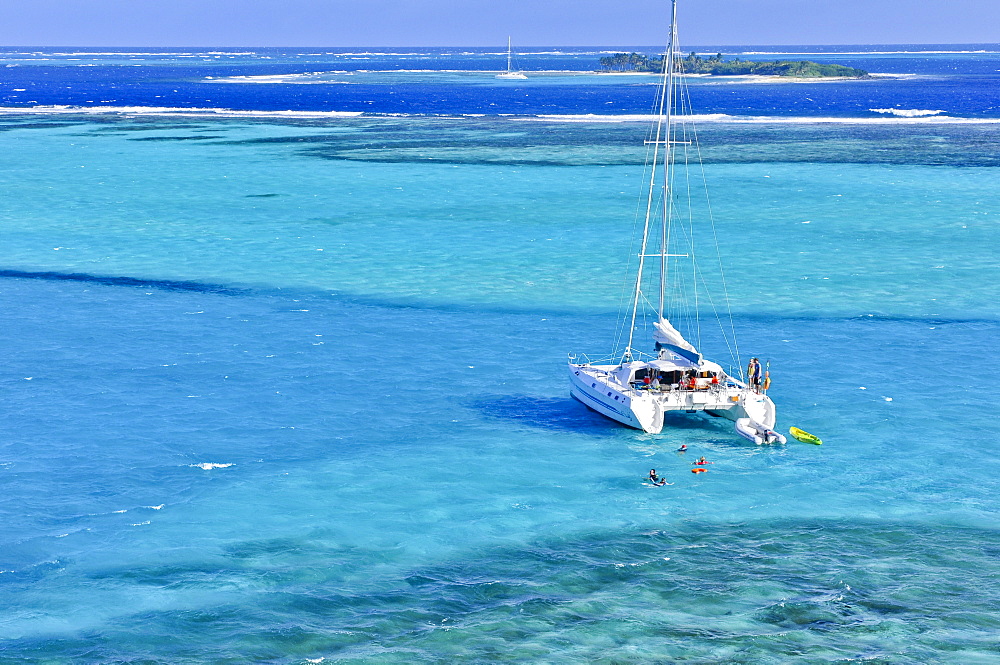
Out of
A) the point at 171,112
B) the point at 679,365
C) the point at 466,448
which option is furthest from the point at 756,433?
the point at 171,112

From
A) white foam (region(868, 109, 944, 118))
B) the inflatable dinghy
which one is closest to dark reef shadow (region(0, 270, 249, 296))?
the inflatable dinghy

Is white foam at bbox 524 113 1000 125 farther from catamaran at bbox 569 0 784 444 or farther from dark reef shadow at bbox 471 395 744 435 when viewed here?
dark reef shadow at bbox 471 395 744 435

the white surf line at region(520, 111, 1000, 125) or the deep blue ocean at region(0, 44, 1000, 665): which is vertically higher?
the white surf line at region(520, 111, 1000, 125)

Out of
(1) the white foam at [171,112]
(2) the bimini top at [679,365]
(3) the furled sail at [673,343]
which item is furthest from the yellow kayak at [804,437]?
(1) the white foam at [171,112]

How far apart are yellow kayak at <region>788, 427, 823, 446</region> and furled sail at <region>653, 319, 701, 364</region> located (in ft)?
14.6

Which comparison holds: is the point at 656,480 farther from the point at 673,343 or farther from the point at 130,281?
the point at 130,281

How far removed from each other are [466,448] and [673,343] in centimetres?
961

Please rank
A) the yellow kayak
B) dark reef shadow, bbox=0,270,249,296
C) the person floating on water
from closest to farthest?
A: the person floating on water, the yellow kayak, dark reef shadow, bbox=0,270,249,296

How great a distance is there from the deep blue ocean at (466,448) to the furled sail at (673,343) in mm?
2564

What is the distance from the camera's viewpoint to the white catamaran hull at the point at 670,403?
136 ft

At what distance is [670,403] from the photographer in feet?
137

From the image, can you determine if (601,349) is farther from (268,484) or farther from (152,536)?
(152,536)

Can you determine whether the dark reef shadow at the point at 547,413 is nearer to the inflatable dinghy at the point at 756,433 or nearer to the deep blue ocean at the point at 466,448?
the deep blue ocean at the point at 466,448

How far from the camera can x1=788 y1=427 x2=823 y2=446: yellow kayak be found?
41125 mm
